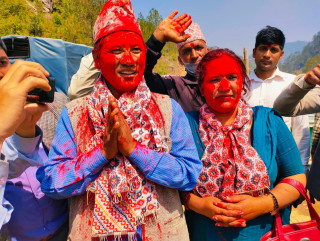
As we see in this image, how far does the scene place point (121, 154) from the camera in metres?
1.34

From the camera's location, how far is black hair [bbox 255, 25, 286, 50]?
10.0 feet

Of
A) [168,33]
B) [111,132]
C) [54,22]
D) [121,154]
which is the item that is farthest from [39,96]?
[54,22]

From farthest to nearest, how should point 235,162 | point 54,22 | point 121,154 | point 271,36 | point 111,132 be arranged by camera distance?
point 54,22 < point 271,36 < point 235,162 < point 121,154 < point 111,132

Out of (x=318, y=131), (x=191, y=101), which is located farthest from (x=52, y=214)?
(x=318, y=131)

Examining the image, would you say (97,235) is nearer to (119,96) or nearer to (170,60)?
(119,96)

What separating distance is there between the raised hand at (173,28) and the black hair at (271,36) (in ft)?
5.21

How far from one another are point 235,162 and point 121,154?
2.43 ft

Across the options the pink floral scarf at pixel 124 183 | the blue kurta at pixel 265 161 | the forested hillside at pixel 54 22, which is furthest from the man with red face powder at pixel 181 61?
the forested hillside at pixel 54 22

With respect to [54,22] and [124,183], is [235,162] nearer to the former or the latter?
[124,183]

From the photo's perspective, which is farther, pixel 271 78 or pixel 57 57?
pixel 57 57

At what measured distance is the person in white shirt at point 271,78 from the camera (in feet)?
9.90

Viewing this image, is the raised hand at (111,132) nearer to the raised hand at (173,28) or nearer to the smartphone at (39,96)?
the smartphone at (39,96)

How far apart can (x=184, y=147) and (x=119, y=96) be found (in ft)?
1.65

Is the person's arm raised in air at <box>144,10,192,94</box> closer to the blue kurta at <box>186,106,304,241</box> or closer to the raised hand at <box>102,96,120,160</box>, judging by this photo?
the blue kurta at <box>186,106,304,241</box>
